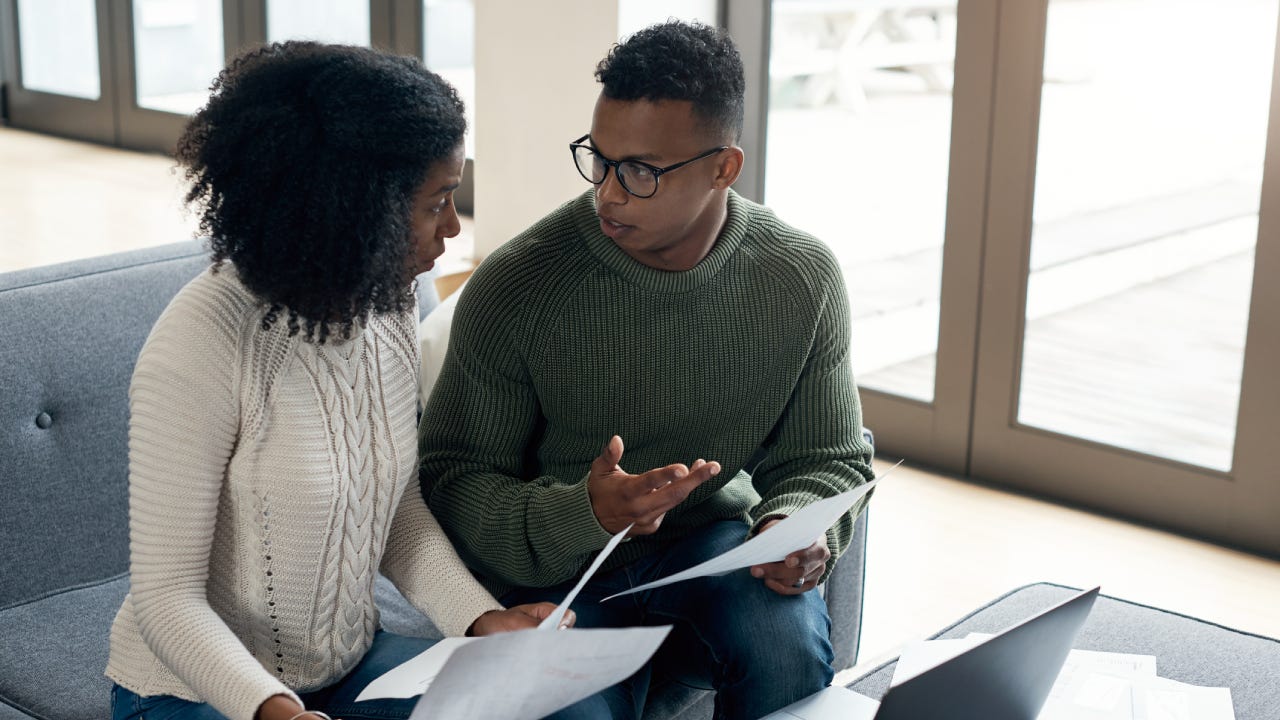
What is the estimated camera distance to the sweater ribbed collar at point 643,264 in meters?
1.65

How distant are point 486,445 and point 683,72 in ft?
1.65

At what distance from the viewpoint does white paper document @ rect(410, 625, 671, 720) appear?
999mm

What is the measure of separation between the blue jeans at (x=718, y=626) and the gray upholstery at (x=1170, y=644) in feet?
0.33

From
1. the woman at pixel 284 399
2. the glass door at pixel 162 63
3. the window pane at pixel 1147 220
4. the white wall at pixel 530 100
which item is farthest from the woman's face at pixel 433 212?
the glass door at pixel 162 63

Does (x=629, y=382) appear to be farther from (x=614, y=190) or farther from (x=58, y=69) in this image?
(x=58, y=69)

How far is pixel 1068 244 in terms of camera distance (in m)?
3.04

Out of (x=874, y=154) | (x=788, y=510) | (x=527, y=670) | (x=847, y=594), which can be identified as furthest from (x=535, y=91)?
(x=527, y=670)

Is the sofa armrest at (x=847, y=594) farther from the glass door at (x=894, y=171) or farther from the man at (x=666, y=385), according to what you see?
the glass door at (x=894, y=171)

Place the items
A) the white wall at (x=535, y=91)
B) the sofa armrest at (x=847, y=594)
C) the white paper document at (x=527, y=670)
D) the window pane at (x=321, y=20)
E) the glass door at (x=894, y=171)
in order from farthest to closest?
the window pane at (x=321, y=20) < the white wall at (x=535, y=91) < the glass door at (x=894, y=171) < the sofa armrest at (x=847, y=594) < the white paper document at (x=527, y=670)

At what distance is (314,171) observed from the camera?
4.07 feet

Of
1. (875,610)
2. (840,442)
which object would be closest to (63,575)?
(840,442)

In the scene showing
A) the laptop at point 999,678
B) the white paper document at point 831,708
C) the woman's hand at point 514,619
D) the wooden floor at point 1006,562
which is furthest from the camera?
the wooden floor at point 1006,562

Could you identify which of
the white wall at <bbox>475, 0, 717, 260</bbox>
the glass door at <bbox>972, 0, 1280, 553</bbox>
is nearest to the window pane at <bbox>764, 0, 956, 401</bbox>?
the glass door at <bbox>972, 0, 1280, 553</bbox>

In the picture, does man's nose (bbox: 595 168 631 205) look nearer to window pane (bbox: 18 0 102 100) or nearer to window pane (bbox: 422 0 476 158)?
window pane (bbox: 422 0 476 158)
